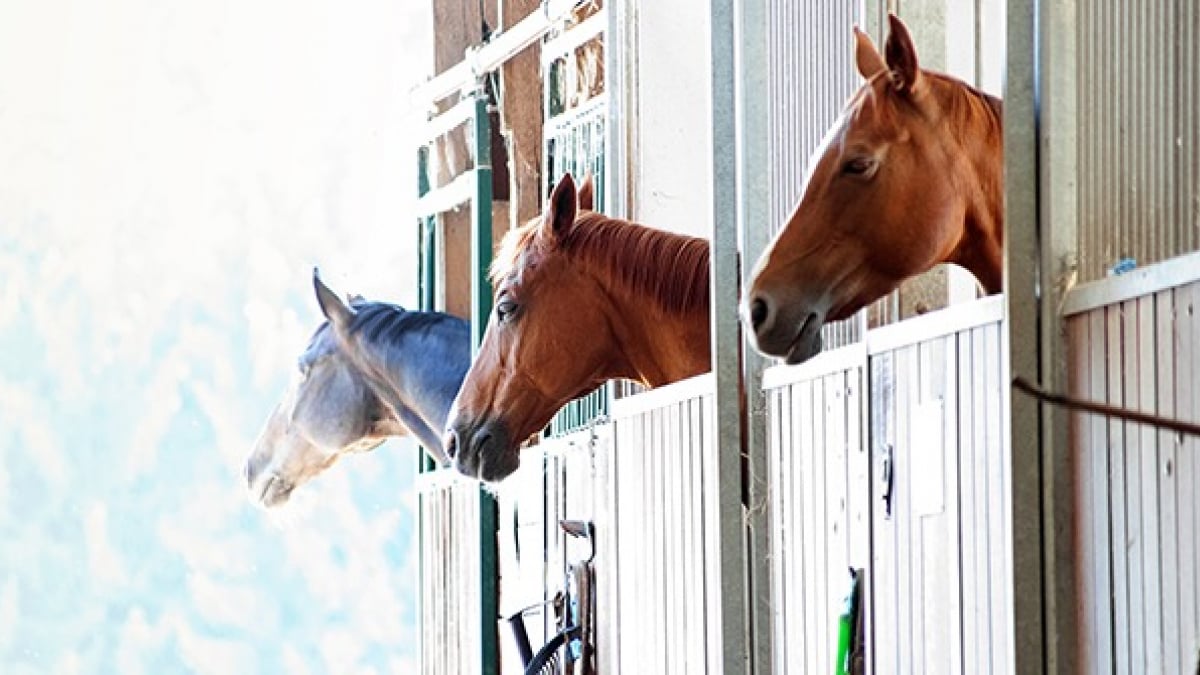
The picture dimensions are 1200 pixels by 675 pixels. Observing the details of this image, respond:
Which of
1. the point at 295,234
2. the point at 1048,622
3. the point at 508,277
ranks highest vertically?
the point at 295,234

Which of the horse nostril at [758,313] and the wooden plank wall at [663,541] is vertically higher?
the horse nostril at [758,313]

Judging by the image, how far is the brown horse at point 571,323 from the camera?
21.8 feet

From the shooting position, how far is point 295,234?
67.5 feet

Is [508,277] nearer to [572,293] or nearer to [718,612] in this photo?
[572,293]

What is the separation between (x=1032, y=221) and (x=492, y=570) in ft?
16.1

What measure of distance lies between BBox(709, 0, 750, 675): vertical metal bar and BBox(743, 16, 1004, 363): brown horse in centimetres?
106

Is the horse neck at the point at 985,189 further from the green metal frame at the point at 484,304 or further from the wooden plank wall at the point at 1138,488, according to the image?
the green metal frame at the point at 484,304

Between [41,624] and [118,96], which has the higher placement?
[118,96]

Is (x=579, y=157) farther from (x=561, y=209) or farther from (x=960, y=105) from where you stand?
(x=960, y=105)

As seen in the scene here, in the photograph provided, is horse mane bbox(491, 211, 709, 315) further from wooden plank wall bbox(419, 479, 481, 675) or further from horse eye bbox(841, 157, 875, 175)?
wooden plank wall bbox(419, 479, 481, 675)

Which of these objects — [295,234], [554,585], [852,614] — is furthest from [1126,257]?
[295,234]

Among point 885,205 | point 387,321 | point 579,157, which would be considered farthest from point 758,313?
point 387,321

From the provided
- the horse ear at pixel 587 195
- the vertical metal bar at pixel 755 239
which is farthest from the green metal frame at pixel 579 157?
the vertical metal bar at pixel 755 239

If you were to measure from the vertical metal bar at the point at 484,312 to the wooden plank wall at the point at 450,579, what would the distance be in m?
0.07
